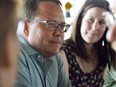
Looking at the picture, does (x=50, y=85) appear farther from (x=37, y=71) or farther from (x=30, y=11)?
(x=30, y=11)

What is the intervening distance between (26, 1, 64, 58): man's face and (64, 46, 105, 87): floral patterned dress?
1.58 ft

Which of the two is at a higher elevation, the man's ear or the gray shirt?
the man's ear

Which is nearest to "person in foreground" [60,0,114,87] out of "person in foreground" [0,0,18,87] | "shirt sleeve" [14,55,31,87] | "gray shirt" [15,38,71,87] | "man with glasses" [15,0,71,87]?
"gray shirt" [15,38,71,87]

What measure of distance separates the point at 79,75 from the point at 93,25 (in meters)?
0.37

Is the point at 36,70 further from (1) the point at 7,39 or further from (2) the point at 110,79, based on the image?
(1) the point at 7,39

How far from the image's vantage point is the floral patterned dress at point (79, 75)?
1533mm

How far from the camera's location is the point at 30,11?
1116 millimetres

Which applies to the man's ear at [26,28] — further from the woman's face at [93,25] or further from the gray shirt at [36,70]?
the woman's face at [93,25]

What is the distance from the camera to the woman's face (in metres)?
1.59

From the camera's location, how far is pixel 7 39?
16cm

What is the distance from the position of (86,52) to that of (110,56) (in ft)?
0.65

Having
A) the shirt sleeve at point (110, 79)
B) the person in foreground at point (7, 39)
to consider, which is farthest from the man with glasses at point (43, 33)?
the person in foreground at point (7, 39)

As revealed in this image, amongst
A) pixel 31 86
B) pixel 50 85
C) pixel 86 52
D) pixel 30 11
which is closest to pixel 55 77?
pixel 50 85

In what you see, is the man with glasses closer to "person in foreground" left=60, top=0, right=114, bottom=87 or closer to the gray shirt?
the gray shirt
